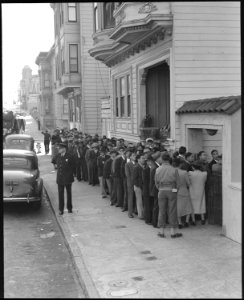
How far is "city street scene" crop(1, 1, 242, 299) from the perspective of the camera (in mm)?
7406

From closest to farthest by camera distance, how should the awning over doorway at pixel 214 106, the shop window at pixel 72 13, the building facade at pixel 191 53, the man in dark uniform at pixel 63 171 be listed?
the awning over doorway at pixel 214 106 → the man in dark uniform at pixel 63 171 → the building facade at pixel 191 53 → the shop window at pixel 72 13

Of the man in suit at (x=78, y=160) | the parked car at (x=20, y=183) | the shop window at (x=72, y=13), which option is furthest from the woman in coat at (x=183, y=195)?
the shop window at (x=72, y=13)

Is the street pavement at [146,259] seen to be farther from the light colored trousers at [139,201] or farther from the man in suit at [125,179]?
the man in suit at [125,179]

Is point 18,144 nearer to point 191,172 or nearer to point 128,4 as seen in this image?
point 128,4

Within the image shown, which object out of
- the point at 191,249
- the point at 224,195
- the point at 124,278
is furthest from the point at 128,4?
the point at 124,278

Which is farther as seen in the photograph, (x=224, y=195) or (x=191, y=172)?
(x=191, y=172)

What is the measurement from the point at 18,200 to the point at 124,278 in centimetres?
590

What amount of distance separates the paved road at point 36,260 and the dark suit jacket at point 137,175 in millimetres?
2190

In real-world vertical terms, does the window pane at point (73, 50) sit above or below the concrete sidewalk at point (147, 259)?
above

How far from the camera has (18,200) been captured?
12242 mm

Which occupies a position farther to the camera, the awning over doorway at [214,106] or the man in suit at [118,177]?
the man in suit at [118,177]

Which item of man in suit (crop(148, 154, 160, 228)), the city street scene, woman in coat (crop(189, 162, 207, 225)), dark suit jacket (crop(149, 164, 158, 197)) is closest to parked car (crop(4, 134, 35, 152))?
the city street scene

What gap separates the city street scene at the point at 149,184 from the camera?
7.41 metres

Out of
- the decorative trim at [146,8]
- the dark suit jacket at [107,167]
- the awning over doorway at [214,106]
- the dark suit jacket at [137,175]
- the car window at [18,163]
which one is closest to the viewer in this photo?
the awning over doorway at [214,106]
